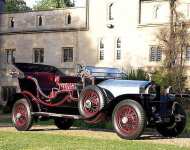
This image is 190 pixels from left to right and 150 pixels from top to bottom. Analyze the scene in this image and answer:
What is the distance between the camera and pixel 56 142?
1263cm

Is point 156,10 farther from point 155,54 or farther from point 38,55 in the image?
point 38,55

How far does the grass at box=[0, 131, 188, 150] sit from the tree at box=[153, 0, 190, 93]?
2316 centimetres

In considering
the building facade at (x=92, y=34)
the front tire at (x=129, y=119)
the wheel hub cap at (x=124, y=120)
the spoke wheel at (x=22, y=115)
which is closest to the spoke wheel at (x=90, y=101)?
the front tire at (x=129, y=119)

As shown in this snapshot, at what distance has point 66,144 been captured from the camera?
1219cm

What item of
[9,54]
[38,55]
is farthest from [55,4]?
[38,55]

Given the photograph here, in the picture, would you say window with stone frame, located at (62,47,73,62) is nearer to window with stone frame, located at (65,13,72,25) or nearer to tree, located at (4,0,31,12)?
window with stone frame, located at (65,13,72,25)

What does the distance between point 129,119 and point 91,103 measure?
3.63 ft

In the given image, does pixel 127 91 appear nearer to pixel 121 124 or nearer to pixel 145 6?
pixel 121 124

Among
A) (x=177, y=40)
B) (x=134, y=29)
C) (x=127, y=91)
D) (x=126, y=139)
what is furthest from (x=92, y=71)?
(x=134, y=29)

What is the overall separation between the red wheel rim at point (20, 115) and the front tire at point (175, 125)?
12.4ft

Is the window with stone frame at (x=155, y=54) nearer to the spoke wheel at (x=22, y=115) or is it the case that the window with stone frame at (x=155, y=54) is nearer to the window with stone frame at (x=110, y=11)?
the window with stone frame at (x=110, y=11)

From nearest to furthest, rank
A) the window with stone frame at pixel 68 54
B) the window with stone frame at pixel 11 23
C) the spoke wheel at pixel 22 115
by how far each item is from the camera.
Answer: the spoke wheel at pixel 22 115
the window with stone frame at pixel 68 54
the window with stone frame at pixel 11 23

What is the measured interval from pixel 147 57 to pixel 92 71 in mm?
24968

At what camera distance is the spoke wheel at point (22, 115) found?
16094 mm
